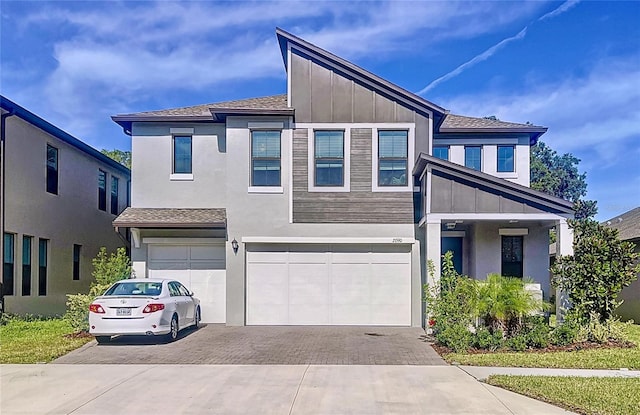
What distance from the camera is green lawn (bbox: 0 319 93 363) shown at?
10195 millimetres

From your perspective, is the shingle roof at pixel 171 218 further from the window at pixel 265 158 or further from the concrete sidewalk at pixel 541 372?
the concrete sidewalk at pixel 541 372

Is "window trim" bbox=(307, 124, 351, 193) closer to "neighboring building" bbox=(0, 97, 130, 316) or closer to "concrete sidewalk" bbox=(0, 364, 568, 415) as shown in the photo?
"neighboring building" bbox=(0, 97, 130, 316)

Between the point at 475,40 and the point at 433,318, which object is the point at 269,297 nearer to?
the point at 433,318

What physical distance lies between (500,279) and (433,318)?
1.88 metres

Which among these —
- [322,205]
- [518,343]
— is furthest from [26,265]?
[518,343]

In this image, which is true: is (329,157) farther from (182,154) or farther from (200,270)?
(200,270)

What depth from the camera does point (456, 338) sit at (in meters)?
10.8

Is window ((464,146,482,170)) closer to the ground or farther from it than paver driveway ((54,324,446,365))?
farther from it

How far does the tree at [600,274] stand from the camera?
11.7 metres

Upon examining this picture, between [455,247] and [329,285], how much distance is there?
444 cm

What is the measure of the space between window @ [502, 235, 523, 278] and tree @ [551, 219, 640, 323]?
4.03m

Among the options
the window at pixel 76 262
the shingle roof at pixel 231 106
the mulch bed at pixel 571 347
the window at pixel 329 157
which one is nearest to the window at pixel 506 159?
the window at pixel 329 157

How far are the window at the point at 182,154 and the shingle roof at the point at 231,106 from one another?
29.8 inches

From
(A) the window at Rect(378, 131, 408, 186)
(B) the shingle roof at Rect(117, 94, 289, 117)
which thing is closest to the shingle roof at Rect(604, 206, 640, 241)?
(A) the window at Rect(378, 131, 408, 186)
